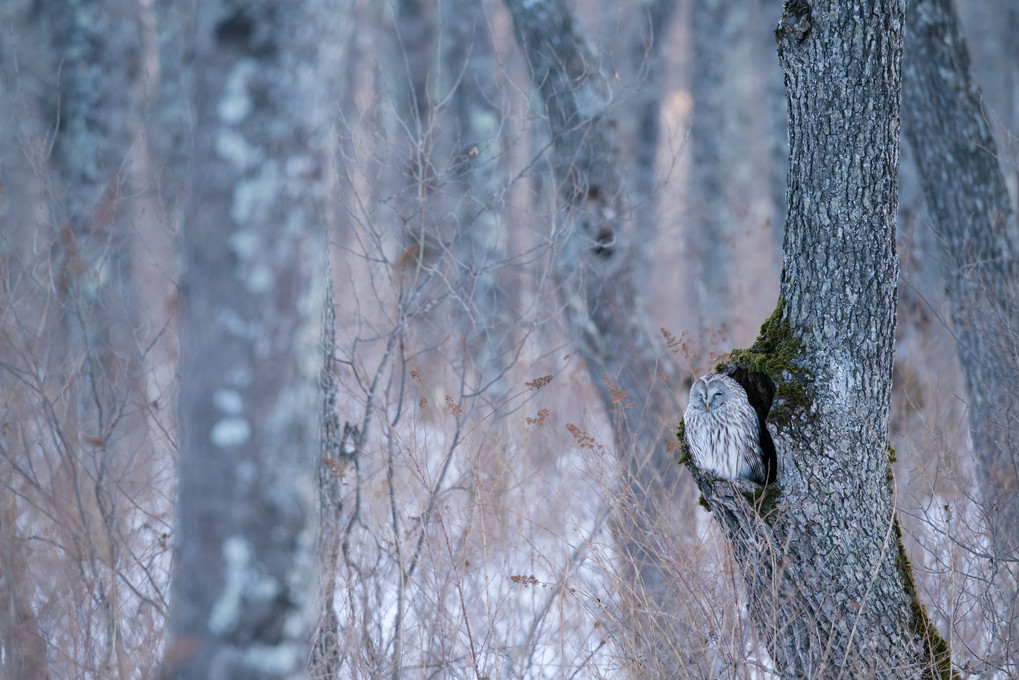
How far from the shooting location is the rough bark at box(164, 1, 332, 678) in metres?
1.99

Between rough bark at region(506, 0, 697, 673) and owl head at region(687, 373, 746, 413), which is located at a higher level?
rough bark at region(506, 0, 697, 673)

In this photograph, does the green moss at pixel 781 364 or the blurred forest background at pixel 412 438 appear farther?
the blurred forest background at pixel 412 438

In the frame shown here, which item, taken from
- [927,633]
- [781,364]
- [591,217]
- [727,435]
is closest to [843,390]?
[781,364]

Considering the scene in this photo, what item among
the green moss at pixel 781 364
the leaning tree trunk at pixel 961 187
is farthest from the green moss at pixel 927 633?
the leaning tree trunk at pixel 961 187

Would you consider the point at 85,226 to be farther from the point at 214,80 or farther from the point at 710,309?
the point at 710,309

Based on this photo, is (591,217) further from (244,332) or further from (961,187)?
(244,332)

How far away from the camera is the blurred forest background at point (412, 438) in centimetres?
308

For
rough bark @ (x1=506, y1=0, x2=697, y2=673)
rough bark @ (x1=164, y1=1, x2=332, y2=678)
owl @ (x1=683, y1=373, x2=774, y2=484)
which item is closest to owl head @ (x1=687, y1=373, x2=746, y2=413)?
owl @ (x1=683, y1=373, x2=774, y2=484)

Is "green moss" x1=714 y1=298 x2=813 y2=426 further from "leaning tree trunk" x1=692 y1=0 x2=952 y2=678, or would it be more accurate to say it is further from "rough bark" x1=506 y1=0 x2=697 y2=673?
"rough bark" x1=506 y1=0 x2=697 y2=673

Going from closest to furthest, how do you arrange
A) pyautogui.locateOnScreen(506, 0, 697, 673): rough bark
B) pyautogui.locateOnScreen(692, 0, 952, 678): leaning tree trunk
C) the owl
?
pyautogui.locateOnScreen(692, 0, 952, 678): leaning tree trunk < the owl < pyautogui.locateOnScreen(506, 0, 697, 673): rough bark

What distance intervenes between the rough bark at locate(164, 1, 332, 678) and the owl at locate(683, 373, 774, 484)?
1638 mm

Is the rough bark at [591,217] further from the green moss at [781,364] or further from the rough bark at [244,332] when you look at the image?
the rough bark at [244,332]

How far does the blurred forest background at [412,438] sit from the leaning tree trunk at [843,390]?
0.22m

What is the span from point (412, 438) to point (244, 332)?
58.7 inches
